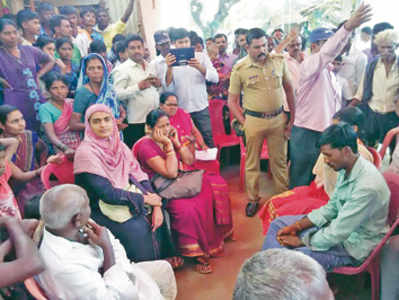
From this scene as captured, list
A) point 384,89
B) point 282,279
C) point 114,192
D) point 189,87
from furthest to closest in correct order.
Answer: point 189,87 → point 384,89 → point 114,192 → point 282,279

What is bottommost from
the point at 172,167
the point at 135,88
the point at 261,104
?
the point at 172,167

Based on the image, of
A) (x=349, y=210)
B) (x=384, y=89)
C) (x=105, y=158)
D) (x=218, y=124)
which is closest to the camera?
(x=349, y=210)

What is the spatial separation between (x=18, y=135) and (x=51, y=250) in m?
1.56

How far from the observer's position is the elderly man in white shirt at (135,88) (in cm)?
348

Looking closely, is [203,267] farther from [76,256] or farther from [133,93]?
[133,93]

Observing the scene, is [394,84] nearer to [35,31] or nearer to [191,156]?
[191,156]

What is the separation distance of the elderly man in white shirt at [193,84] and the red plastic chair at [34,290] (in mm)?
2678

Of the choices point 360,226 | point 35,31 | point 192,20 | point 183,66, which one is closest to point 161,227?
point 360,226

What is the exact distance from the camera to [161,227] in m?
2.62

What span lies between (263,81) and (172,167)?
1238 millimetres

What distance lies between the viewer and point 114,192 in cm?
234

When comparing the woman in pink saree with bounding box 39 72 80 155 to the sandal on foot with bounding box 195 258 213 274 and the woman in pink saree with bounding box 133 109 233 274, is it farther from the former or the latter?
the sandal on foot with bounding box 195 258 213 274

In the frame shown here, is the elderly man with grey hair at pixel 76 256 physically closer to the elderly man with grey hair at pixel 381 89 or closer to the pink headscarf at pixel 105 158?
the pink headscarf at pixel 105 158

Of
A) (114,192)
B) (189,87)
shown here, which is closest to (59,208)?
(114,192)
